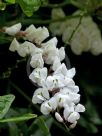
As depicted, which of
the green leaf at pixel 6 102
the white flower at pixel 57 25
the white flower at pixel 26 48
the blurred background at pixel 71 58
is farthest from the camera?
the white flower at pixel 57 25

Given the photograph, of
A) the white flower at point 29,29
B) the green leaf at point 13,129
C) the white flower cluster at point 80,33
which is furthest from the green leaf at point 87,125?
the white flower at point 29,29

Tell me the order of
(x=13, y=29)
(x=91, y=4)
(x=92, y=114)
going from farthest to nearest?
(x=92, y=114) < (x=91, y=4) < (x=13, y=29)

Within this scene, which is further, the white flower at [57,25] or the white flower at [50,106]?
the white flower at [57,25]

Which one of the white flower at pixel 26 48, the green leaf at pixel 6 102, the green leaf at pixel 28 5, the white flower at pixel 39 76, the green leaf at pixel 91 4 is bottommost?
the green leaf at pixel 91 4

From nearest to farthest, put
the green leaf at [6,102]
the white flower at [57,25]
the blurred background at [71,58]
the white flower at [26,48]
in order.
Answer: the green leaf at [6,102], the white flower at [26,48], the blurred background at [71,58], the white flower at [57,25]

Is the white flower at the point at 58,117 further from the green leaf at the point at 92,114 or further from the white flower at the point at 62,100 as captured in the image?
the green leaf at the point at 92,114

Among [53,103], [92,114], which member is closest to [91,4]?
[92,114]

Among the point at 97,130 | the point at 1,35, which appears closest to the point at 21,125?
the point at 1,35

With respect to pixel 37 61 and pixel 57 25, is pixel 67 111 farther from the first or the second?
pixel 57 25
